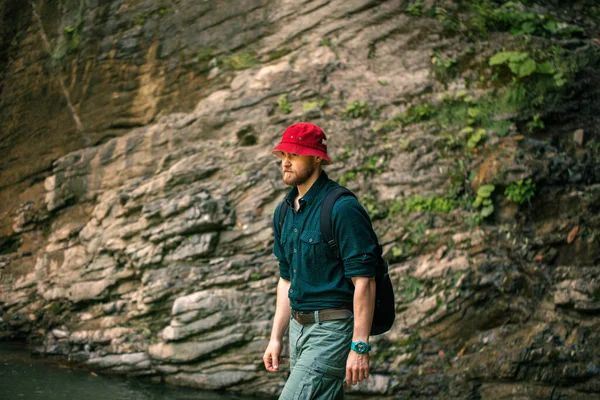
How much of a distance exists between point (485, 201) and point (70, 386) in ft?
16.8

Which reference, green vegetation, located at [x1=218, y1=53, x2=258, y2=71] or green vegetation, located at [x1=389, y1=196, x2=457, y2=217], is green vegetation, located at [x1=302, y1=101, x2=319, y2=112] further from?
green vegetation, located at [x1=389, y1=196, x2=457, y2=217]

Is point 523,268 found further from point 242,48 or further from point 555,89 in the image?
point 242,48

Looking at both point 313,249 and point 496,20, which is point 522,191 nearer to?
point 496,20

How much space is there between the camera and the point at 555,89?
734 centimetres

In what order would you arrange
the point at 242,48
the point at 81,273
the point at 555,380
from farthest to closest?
1. the point at 242,48
2. the point at 81,273
3. the point at 555,380

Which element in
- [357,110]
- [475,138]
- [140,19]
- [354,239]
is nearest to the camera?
[354,239]

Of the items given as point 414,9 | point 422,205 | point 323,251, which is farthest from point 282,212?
point 414,9

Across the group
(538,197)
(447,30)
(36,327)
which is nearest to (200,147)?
(36,327)

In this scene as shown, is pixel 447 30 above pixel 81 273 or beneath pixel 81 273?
above

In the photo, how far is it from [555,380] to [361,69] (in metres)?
4.73

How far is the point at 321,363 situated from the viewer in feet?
10.2

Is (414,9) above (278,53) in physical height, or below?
above

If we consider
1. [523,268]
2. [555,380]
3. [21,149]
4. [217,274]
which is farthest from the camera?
[21,149]

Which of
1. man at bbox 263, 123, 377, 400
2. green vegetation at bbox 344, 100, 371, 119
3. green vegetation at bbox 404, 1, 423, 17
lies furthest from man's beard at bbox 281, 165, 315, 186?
green vegetation at bbox 404, 1, 423, 17
